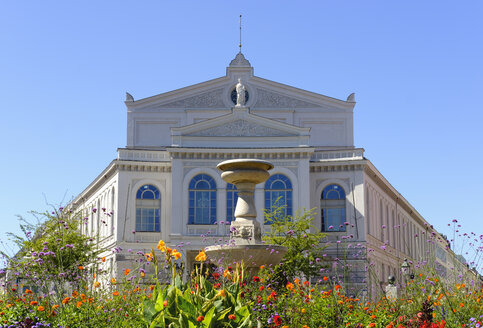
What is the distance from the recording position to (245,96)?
154ft

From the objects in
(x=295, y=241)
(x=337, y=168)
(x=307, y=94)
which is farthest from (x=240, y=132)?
(x=307, y=94)

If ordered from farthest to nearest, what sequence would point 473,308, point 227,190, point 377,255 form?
point 377,255
point 227,190
point 473,308

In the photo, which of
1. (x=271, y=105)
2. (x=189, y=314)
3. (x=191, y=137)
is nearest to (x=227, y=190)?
(x=191, y=137)

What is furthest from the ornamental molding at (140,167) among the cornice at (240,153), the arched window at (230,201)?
the arched window at (230,201)

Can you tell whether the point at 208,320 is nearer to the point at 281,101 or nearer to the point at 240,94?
the point at 240,94

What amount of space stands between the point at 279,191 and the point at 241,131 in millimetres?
3928

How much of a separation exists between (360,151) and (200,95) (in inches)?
460

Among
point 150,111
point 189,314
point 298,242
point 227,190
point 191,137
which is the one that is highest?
point 150,111

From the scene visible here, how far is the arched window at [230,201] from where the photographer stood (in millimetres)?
39156

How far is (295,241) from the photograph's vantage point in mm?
35031

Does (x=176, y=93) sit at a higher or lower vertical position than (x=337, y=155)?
higher

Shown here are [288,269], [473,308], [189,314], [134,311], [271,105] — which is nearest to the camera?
[189,314]

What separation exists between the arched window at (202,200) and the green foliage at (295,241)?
3.13 metres

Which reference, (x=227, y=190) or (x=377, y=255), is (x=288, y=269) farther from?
(x=377, y=255)
